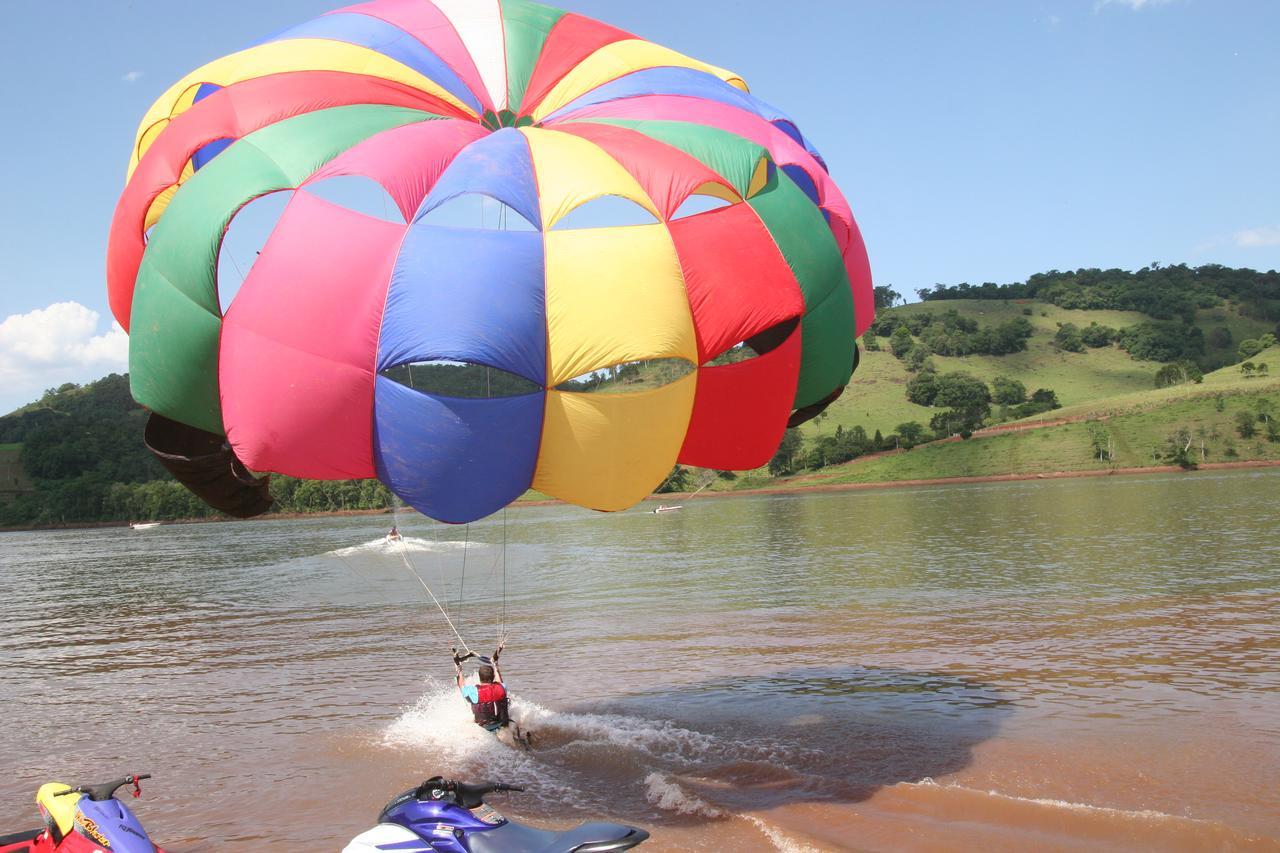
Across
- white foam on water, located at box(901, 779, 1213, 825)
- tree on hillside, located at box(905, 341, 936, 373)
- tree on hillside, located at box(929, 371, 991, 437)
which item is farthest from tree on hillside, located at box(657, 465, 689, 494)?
tree on hillside, located at box(905, 341, 936, 373)

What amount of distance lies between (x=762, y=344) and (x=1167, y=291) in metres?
180

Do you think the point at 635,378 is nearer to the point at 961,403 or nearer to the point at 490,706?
the point at 490,706

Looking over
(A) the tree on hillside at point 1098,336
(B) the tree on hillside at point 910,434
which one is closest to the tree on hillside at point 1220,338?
(A) the tree on hillside at point 1098,336

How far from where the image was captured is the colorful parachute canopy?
7168 millimetres

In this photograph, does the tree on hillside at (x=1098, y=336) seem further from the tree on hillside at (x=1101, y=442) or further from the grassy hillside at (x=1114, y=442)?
the tree on hillside at (x=1101, y=442)

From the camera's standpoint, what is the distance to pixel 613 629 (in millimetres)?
19484

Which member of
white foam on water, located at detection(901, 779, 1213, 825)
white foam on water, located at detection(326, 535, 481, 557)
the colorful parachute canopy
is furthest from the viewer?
white foam on water, located at detection(326, 535, 481, 557)

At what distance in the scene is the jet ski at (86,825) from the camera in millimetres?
6562

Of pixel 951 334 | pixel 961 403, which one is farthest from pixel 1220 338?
pixel 961 403

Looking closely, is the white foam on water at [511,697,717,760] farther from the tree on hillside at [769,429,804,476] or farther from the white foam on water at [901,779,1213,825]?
the tree on hillside at [769,429,804,476]

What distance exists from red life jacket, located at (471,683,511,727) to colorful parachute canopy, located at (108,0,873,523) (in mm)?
3569

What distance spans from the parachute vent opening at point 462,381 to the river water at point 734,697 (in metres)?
4.12

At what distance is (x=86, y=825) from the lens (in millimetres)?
6617

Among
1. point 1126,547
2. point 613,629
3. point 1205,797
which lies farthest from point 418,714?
point 1126,547
